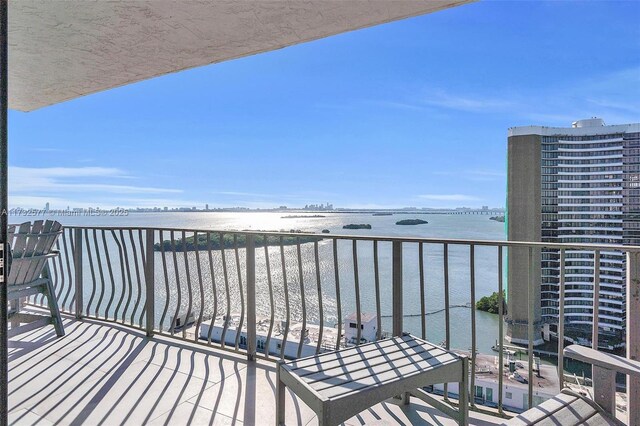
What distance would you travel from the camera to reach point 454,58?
15742mm

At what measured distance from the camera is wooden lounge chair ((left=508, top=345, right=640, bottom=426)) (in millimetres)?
1413

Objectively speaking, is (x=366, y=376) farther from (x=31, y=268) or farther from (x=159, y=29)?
(x=31, y=268)

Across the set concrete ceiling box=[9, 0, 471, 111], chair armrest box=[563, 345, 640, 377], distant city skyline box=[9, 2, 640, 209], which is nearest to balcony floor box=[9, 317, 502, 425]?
chair armrest box=[563, 345, 640, 377]

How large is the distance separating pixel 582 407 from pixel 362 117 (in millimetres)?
23897

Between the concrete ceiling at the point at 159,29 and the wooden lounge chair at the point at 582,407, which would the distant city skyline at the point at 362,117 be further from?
the wooden lounge chair at the point at 582,407

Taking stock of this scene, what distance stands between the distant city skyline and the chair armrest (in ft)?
17.6

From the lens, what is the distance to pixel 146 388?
7.98 feet

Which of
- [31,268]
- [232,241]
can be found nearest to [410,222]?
[232,241]

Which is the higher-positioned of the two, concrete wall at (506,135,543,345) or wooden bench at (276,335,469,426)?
concrete wall at (506,135,543,345)

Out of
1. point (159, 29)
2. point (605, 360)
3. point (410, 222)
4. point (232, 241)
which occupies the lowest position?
point (605, 360)

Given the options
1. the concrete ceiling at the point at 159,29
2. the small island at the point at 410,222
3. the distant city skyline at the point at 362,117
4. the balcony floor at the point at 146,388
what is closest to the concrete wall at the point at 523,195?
the distant city skyline at the point at 362,117

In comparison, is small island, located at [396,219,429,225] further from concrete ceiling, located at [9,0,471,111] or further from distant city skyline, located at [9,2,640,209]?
concrete ceiling, located at [9,0,471,111]

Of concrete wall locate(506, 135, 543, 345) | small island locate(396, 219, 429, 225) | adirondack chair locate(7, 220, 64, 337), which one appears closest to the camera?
adirondack chair locate(7, 220, 64, 337)

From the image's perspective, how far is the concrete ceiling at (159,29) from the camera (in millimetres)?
1986
